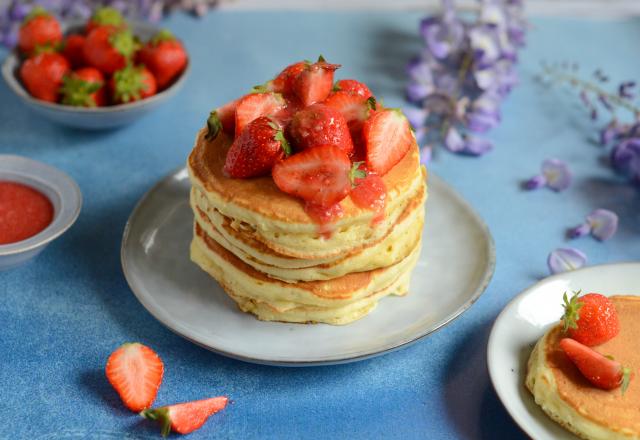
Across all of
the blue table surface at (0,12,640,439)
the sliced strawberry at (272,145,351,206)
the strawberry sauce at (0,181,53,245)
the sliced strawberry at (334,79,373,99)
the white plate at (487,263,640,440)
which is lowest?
the blue table surface at (0,12,640,439)

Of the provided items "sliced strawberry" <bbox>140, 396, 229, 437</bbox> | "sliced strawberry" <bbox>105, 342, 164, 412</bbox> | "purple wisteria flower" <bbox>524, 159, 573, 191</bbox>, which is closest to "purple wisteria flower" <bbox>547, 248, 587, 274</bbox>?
"purple wisteria flower" <bbox>524, 159, 573, 191</bbox>

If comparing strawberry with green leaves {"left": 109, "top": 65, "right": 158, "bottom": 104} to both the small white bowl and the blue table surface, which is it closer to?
the blue table surface

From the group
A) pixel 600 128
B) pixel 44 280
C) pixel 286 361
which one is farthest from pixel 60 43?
pixel 600 128

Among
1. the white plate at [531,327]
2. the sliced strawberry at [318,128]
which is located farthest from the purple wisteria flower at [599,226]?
the sliced strawberry at [318,128]

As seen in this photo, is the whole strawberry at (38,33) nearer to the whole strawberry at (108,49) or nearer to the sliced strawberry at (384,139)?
the whole strawberry at (108,49)

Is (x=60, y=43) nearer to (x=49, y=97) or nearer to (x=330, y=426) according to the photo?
(x=49, y=97)

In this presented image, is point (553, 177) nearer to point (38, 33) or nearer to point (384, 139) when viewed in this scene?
point (384, 139)
